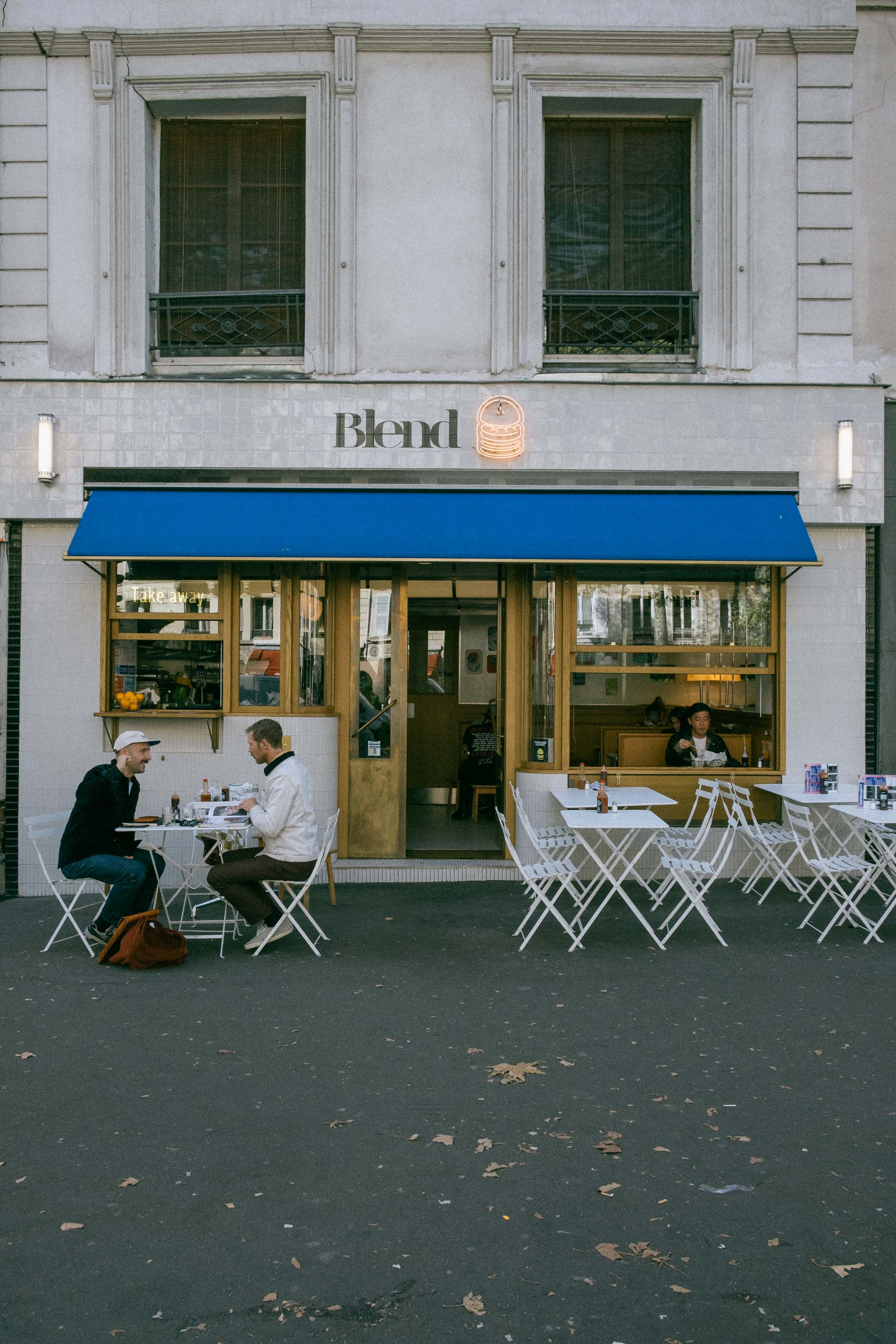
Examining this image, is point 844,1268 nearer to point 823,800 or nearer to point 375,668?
point 823,800

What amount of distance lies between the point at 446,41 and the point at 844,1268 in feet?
32.8

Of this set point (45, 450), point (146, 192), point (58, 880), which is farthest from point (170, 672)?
point (146, 192)

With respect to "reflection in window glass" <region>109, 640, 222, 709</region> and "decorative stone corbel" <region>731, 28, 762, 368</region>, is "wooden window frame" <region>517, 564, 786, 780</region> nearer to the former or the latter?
"decorative stone corbel" <region>731, 28, 762, 368</region>

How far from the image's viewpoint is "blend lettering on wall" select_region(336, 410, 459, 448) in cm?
913

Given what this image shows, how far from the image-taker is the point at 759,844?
8.74 m

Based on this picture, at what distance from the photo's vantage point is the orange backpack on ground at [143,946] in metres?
6.55

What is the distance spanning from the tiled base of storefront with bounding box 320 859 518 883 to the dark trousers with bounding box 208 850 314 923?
210cm

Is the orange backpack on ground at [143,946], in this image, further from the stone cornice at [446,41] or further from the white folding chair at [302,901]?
the stone cornice at [446,41]

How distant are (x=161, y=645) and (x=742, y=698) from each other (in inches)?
223

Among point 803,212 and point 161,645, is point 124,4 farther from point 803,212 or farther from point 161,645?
point 803,212

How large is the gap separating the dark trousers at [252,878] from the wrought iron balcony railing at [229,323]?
204 inches

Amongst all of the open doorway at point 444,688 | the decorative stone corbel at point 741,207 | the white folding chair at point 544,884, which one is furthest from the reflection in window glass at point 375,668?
the decorative stone corbel at point 741,207

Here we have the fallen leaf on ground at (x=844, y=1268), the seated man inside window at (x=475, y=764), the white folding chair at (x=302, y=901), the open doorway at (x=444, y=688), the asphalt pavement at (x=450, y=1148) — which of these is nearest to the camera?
the asphalt pavement at (x=450, y=1148)

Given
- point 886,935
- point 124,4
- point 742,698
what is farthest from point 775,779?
point 124,4
